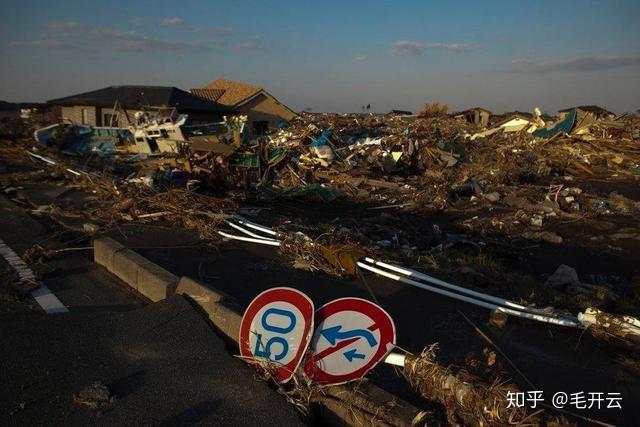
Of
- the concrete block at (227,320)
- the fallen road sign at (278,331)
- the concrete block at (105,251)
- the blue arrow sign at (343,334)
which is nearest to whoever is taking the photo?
the blue arrow sign at (343,334)

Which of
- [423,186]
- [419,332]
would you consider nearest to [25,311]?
[419,332]

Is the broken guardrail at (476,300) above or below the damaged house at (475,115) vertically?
below

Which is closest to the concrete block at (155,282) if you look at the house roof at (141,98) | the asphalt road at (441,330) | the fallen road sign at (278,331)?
the asphalt road at (441,330)

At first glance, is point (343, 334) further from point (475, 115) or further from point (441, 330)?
point (475, 115)

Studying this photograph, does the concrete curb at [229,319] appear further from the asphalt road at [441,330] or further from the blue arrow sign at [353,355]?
the asphalt road at [441,330]

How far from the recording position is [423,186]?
50.2 feet

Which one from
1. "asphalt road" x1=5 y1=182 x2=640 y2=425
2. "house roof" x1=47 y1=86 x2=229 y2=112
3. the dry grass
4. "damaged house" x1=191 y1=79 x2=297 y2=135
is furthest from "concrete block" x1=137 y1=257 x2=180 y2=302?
"damaged house" x1=191 y1=79 x2=297 y2=135

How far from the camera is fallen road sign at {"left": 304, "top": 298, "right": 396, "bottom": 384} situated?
294 centimetres

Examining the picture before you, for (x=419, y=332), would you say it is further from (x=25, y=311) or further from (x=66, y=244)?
(x=66, y=244)

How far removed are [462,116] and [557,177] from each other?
20.9 meters

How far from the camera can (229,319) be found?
Result: 3.85 meters

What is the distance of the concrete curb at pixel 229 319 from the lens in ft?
8.80

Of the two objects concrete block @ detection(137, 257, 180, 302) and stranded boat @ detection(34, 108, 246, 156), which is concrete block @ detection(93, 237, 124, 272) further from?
stranded boat @ detection(34, 108, 246, 156)

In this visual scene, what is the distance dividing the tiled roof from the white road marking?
36115 millimetres
